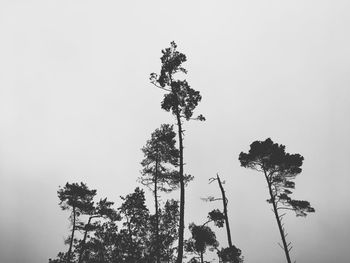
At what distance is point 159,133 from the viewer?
923 inches

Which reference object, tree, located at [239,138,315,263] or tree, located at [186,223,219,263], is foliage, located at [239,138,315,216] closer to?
tree, located at [239,138,315,263]

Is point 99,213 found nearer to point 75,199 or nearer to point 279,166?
point 75,199

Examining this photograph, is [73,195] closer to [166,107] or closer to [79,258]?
[79,258]

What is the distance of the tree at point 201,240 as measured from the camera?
106 feet

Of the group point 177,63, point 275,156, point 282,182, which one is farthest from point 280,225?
point 177,63

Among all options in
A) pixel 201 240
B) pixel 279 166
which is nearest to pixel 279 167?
pixel 279 166

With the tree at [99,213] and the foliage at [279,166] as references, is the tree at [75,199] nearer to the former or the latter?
the tree at [99,213]

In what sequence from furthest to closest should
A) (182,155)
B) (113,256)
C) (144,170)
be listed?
1. (144,170)
2. (182,155)
3. (113,256)

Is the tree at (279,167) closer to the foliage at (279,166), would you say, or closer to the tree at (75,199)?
the foliage at (279,166)

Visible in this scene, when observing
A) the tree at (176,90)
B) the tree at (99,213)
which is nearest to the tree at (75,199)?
the tree at (99,213)

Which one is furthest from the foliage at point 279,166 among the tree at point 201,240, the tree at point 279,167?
the tree at point 201,240

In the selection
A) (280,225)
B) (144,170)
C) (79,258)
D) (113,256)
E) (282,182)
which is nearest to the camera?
(113,256)

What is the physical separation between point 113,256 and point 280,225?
39.1ft

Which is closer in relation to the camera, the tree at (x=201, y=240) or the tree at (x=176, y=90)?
the tree at (x=176, y=90)
